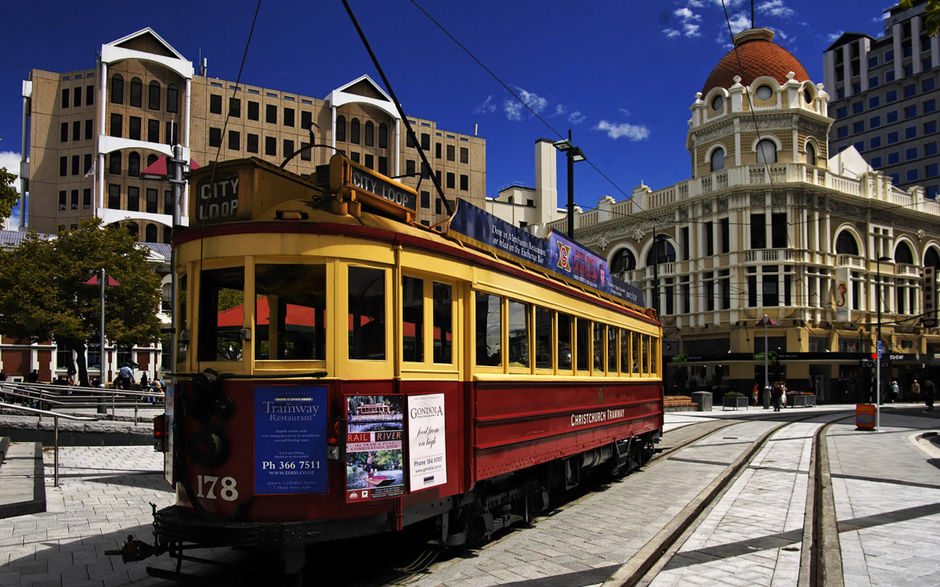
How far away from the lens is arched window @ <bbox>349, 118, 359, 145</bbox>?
196ft

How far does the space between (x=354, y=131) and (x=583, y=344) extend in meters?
52.8

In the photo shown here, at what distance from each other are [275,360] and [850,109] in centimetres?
9968

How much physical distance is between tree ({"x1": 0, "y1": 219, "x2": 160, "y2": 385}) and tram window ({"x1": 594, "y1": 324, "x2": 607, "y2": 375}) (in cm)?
2337

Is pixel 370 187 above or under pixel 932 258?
under

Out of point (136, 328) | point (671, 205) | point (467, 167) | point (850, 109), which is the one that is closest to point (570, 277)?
point (136, 328)

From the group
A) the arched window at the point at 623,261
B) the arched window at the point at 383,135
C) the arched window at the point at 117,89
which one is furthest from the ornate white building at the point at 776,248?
the arched window at the point at 117,89

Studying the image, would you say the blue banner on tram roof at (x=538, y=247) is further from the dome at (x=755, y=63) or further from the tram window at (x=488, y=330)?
the dome at (x=755, y=63)

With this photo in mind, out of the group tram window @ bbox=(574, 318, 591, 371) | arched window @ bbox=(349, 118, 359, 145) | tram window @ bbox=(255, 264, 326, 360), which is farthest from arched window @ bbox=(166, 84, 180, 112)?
tram window @ bbox=(255, 264, 326, 360)

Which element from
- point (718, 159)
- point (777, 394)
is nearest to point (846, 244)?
point (718, 159)

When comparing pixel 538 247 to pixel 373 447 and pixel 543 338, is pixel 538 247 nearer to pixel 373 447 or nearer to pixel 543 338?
pixel 543 338

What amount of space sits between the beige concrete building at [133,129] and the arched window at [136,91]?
71 mm

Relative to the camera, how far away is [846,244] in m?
46.4

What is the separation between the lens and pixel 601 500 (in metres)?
10.7

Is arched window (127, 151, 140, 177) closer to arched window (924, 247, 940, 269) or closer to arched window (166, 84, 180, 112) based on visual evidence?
arched window (166, 84, 180, 112)
